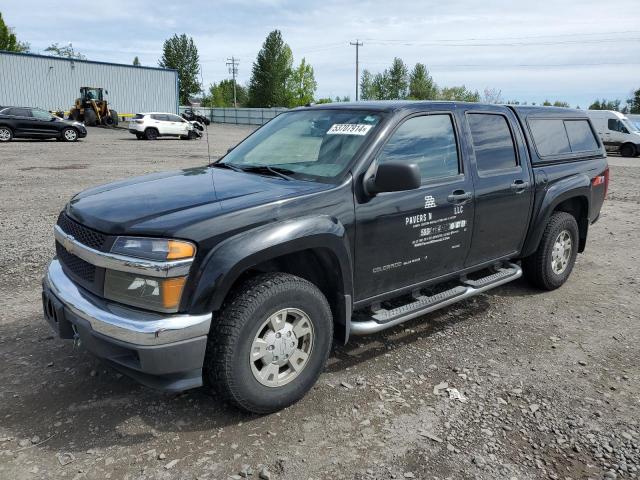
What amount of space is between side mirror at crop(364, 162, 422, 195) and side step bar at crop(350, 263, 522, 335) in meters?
0.89

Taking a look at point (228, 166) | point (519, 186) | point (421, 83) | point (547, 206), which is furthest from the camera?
point (421, 83)

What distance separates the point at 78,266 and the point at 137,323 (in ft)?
2.31

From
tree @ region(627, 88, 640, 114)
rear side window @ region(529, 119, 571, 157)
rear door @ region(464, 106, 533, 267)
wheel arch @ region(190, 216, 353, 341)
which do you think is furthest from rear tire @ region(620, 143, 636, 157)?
tree @ region(627, 88, 640, 114)

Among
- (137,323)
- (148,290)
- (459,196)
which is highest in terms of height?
(459,196)

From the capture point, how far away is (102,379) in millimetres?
3506

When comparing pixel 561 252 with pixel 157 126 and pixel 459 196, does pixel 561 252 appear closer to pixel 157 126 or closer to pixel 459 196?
pixel 459 196

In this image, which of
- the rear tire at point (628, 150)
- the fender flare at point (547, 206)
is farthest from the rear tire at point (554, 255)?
the rear tire at point (628, 150)

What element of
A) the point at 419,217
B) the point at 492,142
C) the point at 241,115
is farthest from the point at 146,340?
the point at 241,115

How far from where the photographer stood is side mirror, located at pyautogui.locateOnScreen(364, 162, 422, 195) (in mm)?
3197

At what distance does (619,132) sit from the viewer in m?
24.9

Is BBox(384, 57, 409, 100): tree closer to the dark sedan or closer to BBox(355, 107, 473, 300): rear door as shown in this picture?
the dark sedan

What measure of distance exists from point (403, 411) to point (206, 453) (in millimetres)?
1185

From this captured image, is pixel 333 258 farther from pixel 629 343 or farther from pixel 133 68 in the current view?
pixel 133 68

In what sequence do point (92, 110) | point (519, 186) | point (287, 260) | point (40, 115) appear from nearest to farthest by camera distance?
point (287, 260)
point (519, 186)
point (40, 115)
point (92, 110)
